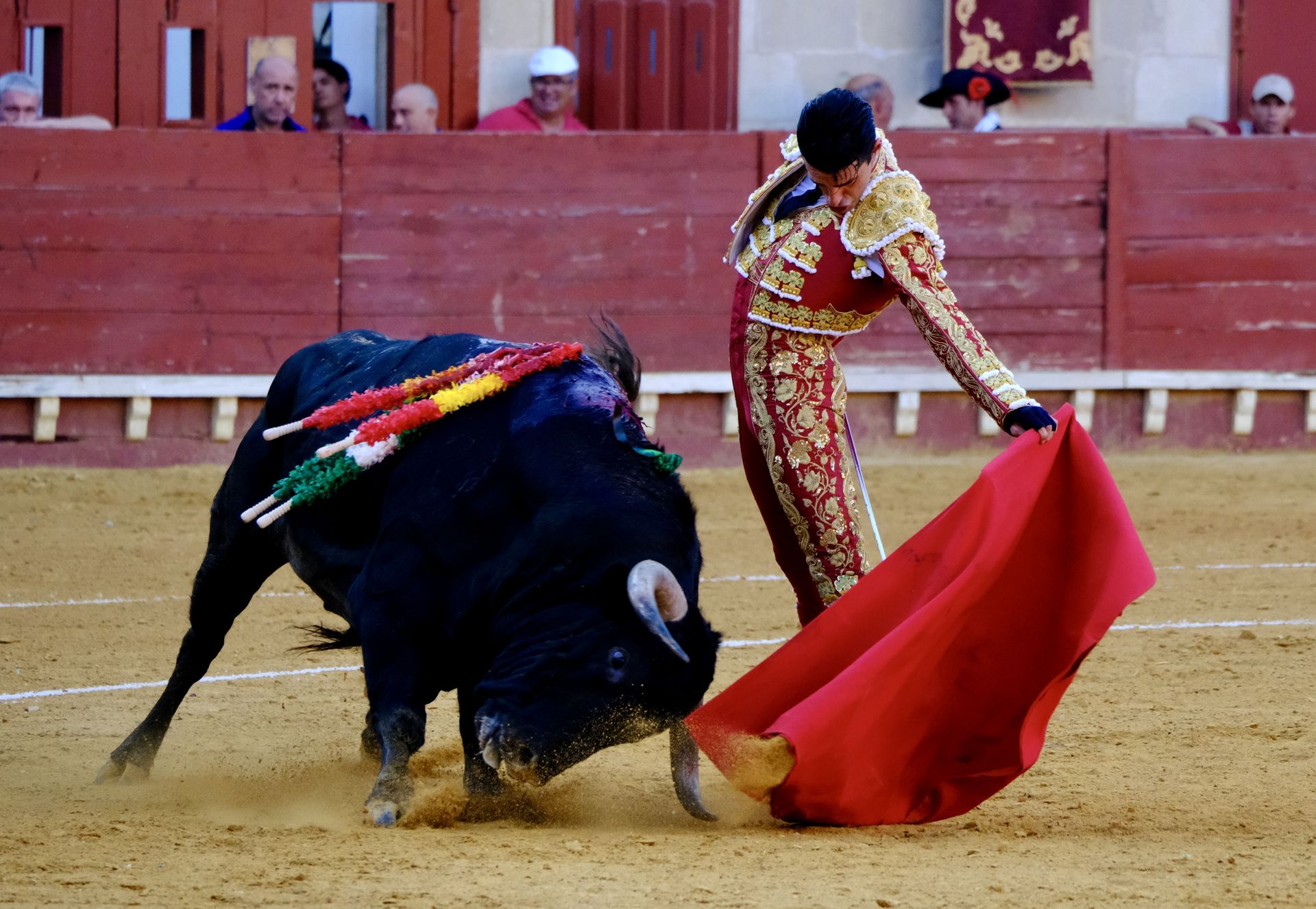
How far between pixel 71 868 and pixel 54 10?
626cm

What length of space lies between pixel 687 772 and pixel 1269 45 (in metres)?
7.21

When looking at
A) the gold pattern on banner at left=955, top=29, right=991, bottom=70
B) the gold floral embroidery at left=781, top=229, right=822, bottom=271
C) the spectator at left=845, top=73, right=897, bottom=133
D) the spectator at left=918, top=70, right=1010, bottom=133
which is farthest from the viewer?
the gold pattern on banner at left=955, top=29, right=991, bottom=70

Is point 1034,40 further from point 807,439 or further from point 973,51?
point 807,439

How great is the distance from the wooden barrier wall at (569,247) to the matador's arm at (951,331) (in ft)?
14.6

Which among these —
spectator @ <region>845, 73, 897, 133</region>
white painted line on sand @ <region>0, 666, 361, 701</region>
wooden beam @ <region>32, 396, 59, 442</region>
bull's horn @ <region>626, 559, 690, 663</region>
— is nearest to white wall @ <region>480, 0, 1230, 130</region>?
spectator @ <region>845, 73, 897, 133</region>

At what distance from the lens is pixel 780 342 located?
3.34 m

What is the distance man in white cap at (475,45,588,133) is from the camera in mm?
7836

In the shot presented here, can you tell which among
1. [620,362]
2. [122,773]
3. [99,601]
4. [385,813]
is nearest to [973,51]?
[99,601]

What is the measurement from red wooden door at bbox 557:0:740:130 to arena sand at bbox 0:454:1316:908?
3.25 metres

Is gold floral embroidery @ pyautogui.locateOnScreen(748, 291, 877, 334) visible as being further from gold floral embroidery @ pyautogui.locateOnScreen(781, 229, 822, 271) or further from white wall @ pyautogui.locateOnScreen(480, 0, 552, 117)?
white wall @ pyautogui.locateOnScreen(480, 0, 552, 117)

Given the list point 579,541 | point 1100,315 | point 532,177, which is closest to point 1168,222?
point 1100,315

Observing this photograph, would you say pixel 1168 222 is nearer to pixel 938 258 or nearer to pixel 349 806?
pixel 938 258

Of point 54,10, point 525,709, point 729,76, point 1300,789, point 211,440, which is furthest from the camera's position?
point 729,76

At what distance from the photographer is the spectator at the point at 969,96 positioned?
26.7 feet
